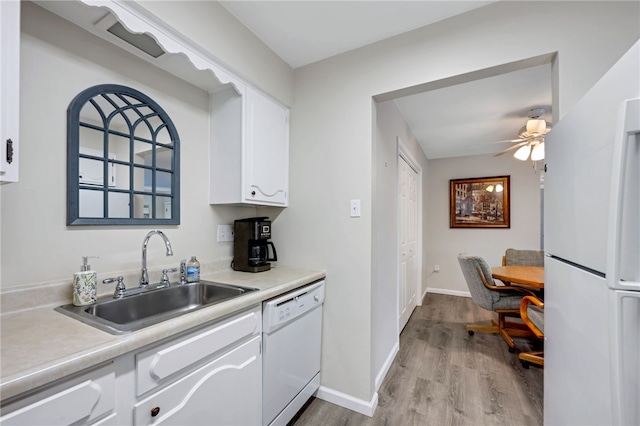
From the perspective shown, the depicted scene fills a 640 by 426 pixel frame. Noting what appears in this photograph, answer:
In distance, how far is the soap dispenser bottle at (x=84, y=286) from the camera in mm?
1106

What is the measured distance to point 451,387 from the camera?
2031mm

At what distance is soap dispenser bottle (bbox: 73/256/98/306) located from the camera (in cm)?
111

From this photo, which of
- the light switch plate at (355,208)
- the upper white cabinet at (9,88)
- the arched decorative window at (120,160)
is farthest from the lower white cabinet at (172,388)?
the light switch plate at (355,208)

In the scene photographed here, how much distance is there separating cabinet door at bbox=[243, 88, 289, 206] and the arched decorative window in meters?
0.42

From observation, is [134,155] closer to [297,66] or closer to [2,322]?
[2,322]

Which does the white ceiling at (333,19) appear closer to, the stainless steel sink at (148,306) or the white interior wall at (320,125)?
the white interior wall at (320,125)

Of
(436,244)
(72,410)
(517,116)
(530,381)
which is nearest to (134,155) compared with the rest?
(72,410)

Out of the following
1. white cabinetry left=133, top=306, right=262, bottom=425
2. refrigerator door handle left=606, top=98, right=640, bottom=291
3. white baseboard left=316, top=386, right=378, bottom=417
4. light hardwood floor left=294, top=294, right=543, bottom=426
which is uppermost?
refrigerator door handle left=606, top=98, right=640, bottom=291

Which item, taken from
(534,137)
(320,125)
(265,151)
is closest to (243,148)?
(265,151)

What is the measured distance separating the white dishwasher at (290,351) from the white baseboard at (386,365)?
49 centimetres

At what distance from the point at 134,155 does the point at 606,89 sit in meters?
1.85

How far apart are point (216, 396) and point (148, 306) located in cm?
56

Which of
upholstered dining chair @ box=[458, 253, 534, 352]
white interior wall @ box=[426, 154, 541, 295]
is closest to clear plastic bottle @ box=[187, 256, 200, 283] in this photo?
upholstered dining chair @ box=[458, 253, 534, 352]

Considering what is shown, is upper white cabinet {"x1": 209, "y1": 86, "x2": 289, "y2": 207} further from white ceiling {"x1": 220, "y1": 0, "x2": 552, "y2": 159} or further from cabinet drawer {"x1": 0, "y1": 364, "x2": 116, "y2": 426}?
cabinet drawer {"x1": 0, "y1": 364, "x2": 116, "y2": 426}
